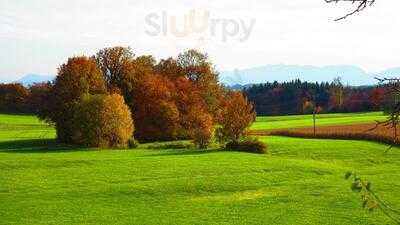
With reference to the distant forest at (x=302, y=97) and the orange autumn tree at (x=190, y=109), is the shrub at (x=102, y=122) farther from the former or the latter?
the distant forest at (x=302, y=97)

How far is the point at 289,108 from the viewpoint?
619ft

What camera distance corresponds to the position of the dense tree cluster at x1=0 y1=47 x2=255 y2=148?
61500mm

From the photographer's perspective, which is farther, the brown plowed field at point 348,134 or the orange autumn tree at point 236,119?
the brown plowed field at point 348,134

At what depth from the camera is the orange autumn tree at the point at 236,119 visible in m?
61.1

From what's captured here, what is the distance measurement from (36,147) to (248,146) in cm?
2353

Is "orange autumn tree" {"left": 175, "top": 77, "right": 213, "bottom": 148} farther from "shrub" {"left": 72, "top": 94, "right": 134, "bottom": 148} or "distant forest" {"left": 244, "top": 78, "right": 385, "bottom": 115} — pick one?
"distant forest" {"left": 244, "top": 78, "right": 385, "bottom": 115}

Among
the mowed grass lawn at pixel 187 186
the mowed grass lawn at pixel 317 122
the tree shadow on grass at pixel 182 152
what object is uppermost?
the mowed grass lawn at pixel 317 122

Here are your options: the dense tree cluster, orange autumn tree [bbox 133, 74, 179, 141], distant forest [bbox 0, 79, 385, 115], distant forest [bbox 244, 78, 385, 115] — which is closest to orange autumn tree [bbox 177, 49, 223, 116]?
the dense tree cluster

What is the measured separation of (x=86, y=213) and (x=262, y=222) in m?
9.70

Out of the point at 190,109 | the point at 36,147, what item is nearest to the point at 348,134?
the point at 190,109

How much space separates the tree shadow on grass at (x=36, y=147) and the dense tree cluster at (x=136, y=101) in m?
1.66

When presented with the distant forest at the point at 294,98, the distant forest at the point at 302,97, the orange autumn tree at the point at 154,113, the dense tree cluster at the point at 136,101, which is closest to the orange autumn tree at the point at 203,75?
the dense tree cluster at the point at 136,101

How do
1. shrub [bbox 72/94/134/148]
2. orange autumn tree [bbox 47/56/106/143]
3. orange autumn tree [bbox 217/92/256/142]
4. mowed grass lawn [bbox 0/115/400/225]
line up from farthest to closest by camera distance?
orange autumn tree [bbox 47/56/106/143] → orange autumn tree [bbox 217/92/256/142] → shrub [bbox 72/94/134/148] → mowed grass lawn [bbox 0/115/400/225]

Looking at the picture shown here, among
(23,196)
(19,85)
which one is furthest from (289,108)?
(23,196)
